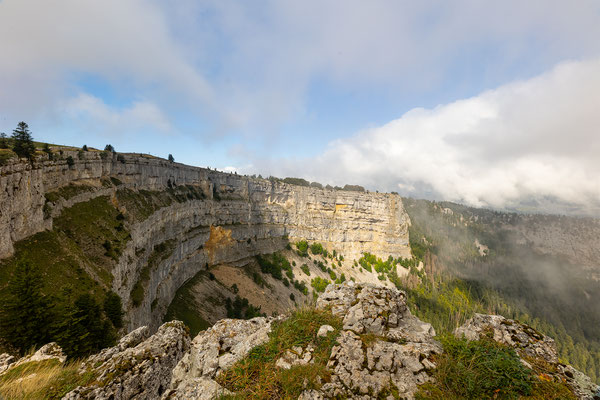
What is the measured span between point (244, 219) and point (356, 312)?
278ft

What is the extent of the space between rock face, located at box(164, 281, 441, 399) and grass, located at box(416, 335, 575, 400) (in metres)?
0.53

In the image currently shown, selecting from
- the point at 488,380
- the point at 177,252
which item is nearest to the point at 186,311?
the point at 177,252

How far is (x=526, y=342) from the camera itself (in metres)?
8.51

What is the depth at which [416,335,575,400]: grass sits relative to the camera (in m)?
6.60

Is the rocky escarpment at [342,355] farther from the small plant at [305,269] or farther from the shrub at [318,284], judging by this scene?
the small plant at [305,269]

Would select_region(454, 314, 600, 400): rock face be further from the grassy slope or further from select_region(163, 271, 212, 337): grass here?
the grassy slope

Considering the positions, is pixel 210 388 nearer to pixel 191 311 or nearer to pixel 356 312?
pixel 356 312

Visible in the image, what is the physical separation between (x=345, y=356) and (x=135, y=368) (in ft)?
26.4

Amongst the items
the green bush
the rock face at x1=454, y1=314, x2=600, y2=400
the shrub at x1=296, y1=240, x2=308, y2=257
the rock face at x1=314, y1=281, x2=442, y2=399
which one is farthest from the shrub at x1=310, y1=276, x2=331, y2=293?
the green bush

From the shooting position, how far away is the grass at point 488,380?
6602 millimetres

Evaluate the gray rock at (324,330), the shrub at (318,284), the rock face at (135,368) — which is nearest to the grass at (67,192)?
the rock face at (135,368)

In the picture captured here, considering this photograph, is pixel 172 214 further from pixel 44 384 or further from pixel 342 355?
pixel 342 355

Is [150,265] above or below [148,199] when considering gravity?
below

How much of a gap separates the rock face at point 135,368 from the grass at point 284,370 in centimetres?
356
